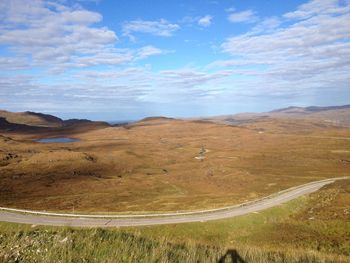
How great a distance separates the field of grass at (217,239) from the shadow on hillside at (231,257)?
76mm

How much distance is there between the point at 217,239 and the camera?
43344mm

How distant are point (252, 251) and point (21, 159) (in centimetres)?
13254

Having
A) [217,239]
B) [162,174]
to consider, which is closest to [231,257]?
[217,239]

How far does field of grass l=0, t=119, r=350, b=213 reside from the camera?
75.4m

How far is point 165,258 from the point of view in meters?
7.66

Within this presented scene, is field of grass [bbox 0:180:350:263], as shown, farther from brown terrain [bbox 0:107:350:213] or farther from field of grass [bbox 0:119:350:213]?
field of grass [bbox 0:119:350:213]

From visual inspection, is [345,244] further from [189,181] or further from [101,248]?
[189,181]

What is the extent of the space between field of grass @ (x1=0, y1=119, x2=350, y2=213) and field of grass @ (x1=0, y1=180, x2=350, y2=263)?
15.0m

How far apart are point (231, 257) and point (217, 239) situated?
3626 centimetres

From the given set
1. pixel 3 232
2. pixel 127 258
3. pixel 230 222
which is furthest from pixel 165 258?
pixel 230 222

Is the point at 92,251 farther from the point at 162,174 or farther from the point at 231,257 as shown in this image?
the point at 162,174

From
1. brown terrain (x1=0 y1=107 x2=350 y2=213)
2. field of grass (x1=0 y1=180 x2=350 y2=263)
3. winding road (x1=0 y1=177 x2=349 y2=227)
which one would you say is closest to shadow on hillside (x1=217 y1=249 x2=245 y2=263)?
field of grass (x1=0 y1=180 x2=350 y2=263)

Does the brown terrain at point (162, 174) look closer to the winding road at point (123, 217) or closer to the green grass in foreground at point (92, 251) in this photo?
the winding road at point (123, 217)

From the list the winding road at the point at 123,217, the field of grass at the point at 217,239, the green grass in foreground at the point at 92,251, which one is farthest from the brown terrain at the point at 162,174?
the green grass in foreground at the point at 92,251
